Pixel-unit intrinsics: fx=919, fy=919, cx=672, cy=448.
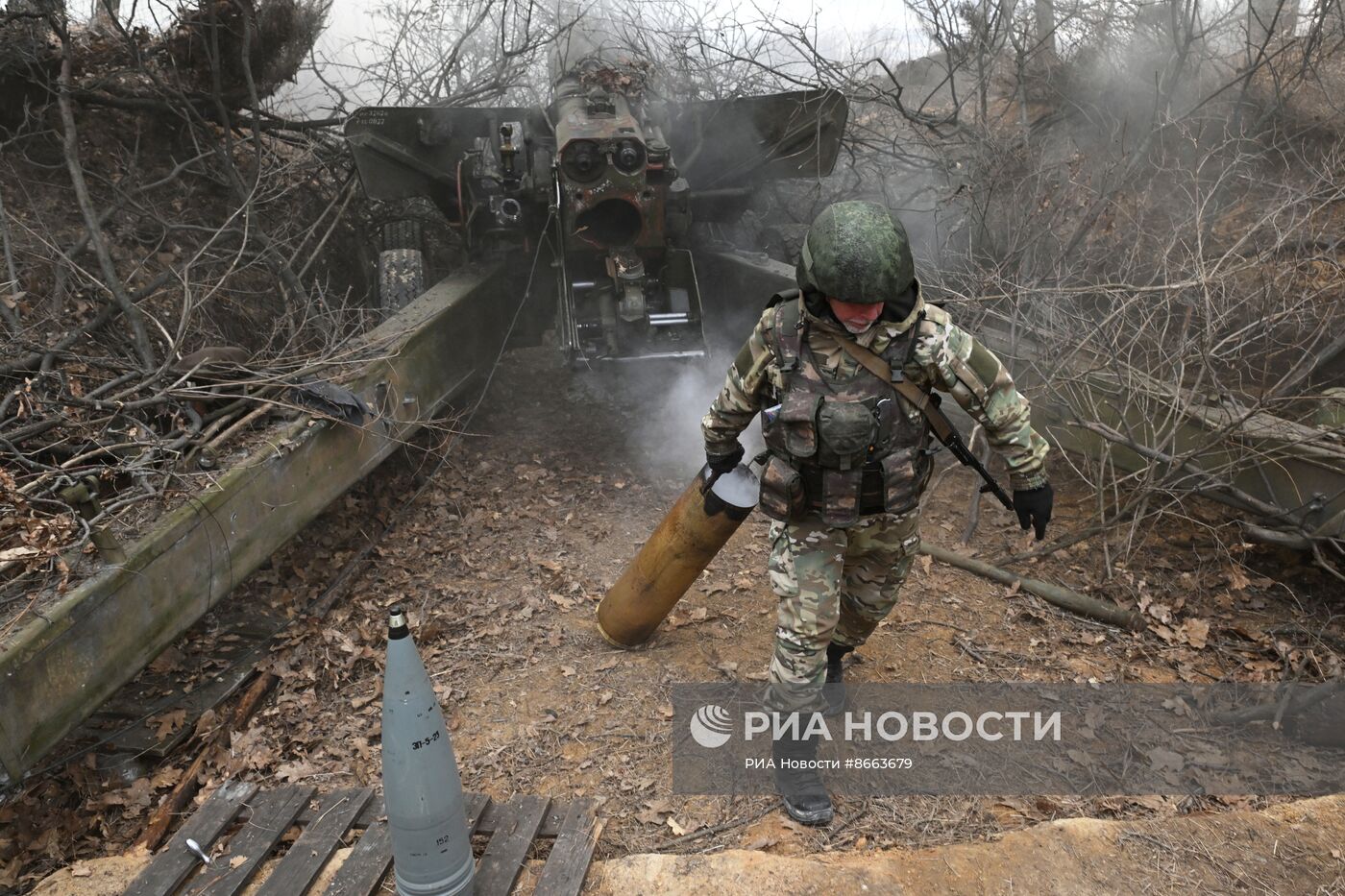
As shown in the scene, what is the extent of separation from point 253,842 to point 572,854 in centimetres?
117

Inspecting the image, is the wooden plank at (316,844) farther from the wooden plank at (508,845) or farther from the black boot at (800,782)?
the black boot at (800,782)

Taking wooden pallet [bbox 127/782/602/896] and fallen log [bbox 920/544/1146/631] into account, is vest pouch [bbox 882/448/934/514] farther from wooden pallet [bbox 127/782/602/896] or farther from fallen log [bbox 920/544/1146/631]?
fallen log [bbox 920/544/1146/631]

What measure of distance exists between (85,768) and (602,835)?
2.32 metres

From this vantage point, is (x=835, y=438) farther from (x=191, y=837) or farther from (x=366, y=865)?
(x=191, y=837)

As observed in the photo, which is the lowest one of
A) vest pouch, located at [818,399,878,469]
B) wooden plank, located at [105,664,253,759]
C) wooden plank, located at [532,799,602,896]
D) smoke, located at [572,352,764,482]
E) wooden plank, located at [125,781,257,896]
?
wooden plank, located at [105,664,253,759]

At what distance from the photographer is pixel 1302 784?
3.49 m

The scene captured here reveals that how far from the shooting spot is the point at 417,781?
2645 millimetres

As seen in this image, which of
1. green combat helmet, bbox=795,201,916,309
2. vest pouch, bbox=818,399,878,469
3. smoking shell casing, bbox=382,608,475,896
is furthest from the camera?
vest pouch, bbox=818,399,878,469

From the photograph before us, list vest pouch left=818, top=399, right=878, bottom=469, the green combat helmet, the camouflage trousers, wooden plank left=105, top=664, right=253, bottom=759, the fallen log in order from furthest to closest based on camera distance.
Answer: the fallen log → wooden plank left=105, top=664, right=253, bottom=759 → the camouflage trousers → vest pouch left=818, top=399, right=878, bottom=469 → the green combat helmet

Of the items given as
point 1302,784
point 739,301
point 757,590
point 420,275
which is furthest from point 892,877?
point 420,275

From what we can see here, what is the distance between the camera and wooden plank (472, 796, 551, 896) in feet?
9.93

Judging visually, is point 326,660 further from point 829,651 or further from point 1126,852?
point 1126,852

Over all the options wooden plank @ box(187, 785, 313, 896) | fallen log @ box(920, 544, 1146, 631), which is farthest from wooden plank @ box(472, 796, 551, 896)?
fallen log @ box(920, 544, 1146, 631)

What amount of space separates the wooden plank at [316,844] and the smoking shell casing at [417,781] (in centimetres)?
49
